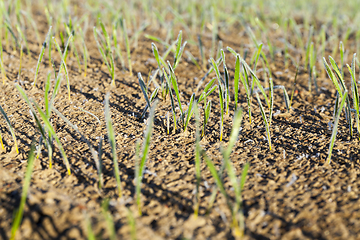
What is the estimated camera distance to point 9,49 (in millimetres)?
1678

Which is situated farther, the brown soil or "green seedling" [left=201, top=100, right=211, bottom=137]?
"green seedling" [left=201, top=100, right=211, bottom=137]

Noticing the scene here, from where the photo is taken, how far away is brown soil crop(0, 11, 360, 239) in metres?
0.67

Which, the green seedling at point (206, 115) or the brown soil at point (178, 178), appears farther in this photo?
the green seedling at point (206, 115)

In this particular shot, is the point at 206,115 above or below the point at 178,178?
above

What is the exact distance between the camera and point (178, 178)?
2.75ft

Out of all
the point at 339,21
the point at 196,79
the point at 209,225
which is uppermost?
the point at 339,21

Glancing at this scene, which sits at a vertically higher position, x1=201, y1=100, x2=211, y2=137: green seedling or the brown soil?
x1=201, y1=100, x2=211, y2=137: green seedling

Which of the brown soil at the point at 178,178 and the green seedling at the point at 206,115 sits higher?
the green seedling at the point at 206,115

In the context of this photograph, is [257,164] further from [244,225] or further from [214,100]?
[214,100]

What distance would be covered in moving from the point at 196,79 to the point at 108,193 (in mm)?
890

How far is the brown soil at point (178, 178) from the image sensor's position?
0.67 metres

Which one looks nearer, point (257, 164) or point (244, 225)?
point (244, 225)

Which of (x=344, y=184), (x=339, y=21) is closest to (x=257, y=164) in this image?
(x=344, y=184)

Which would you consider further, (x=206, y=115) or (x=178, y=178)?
(x=206, y=115)
